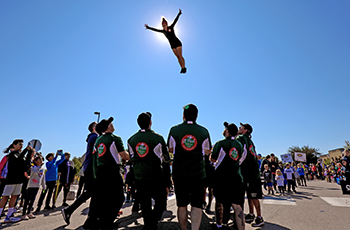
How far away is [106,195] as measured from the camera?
3350 millimetres

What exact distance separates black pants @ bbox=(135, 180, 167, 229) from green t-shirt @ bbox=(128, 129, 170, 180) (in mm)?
107

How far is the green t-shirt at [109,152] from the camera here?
3.42 m

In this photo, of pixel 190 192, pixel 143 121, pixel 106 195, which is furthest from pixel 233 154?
pixel 106 195

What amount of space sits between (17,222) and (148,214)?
13.4 ft

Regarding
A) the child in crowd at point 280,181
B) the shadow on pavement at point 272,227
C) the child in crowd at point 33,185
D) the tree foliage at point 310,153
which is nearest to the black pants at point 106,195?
the shadow on pavement at point 272,227

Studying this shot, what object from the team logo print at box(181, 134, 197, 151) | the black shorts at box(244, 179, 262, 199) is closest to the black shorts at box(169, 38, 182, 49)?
the team logo print at box(181, 134, 197, 151)

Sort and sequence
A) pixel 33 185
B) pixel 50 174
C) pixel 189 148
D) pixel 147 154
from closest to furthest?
pixel 189 148 < pixel 147 154 < pixel 33 185 < pixel 50 174

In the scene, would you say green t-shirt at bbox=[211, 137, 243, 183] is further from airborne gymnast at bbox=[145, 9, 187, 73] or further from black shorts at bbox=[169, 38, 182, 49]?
black shorts at bbox=[169, 38, 182, 49]

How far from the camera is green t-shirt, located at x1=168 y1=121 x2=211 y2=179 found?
2898mm

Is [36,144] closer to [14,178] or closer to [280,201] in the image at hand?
[14,178]

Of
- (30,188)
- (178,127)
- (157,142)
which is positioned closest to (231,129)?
(178,127)

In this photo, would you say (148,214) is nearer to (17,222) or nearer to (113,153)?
(113,153)

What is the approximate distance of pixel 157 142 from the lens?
10.3ft

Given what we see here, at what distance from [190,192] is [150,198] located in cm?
65
